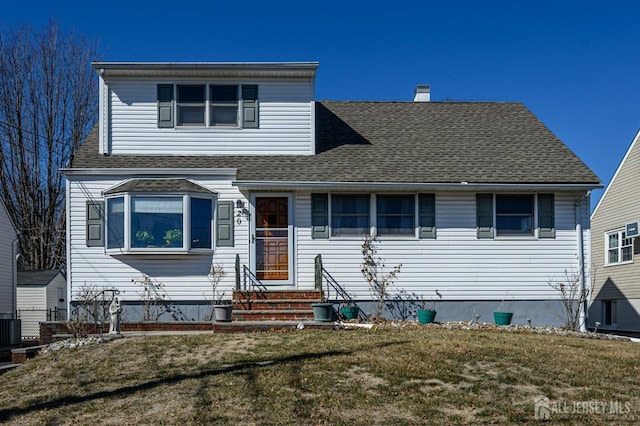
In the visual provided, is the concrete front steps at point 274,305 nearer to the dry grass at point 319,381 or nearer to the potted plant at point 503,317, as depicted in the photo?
the dry grass at point 319,381

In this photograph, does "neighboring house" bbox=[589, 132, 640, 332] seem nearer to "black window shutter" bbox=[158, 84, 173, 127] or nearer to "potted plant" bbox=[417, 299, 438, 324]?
"potted plant" bbox=[417, 299, 438, 324]

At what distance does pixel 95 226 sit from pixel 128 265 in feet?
3.75

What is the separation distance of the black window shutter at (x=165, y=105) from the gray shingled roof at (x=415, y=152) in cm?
87

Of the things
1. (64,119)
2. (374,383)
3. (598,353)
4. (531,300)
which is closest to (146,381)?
(374,383)

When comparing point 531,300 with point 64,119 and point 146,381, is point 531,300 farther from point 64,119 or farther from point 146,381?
point 64,119

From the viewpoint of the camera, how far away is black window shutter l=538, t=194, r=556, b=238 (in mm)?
16344

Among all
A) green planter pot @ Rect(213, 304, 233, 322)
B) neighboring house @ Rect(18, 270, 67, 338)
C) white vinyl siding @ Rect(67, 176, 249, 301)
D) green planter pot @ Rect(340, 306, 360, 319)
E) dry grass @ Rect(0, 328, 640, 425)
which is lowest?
neighboring house @ Rect(18, 270, 67, 338)

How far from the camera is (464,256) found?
640 inches

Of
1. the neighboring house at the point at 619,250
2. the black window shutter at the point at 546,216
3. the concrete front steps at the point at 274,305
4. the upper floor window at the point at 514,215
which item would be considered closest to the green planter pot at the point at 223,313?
the concrete front steps at the point at 274,305

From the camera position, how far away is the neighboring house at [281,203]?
15.8m

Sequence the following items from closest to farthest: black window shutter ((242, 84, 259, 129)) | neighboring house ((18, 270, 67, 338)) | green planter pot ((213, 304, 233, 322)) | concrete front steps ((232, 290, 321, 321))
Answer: green planter pot ((213, 304, 233, 322)), concrete front steps ((232, 290, 321, 321)), black window shutter ((242, 84, 259, 129)), neighboring house ((18, 270, 67, 338))

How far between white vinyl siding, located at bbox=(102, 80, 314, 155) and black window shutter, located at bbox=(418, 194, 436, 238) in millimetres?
2979

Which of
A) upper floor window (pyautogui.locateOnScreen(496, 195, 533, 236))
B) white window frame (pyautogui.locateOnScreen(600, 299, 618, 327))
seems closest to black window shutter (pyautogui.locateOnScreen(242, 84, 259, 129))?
upper floor window (pyautogui.locateOnScreen(496, 195, 533, 236))

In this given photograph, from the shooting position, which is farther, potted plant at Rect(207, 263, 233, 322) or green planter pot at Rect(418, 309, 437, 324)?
potted plant at Rect(207, 263, 233, 322)
